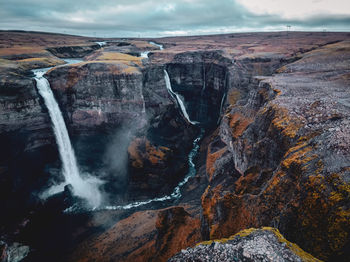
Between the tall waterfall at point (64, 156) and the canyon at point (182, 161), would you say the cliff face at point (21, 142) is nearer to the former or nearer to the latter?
the canyon at point (182, 161)

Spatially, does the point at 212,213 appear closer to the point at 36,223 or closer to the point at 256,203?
the point at 256,203

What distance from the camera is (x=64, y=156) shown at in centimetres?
4097

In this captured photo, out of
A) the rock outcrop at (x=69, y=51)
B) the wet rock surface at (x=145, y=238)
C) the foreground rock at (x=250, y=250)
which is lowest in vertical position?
the wet rock surface at (x=145, y=238)

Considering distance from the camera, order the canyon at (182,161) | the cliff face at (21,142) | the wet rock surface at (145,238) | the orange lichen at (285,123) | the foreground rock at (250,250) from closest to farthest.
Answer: the foreground rock at (250,250), the canyon at (182,161), the orange lichen at (285,123), the wet rock surface at (145,238), the cliff face at (21,142)

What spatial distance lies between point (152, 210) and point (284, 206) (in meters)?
25.1

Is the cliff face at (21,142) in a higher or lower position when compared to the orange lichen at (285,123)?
lower

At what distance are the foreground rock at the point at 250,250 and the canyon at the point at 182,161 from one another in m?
0.07

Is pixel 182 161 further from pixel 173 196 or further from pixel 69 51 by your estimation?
pixel 69 51

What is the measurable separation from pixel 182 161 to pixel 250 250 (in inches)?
1462

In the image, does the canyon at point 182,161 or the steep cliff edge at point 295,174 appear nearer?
the steep cliff edge at point 295,174

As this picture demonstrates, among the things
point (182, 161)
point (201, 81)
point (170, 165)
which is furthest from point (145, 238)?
point (201, 81)

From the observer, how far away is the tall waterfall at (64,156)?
38.9m

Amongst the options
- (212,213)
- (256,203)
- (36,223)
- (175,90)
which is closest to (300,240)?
(256,203)

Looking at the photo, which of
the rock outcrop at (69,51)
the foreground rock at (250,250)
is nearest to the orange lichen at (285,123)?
the foreground rock at (250,250)
